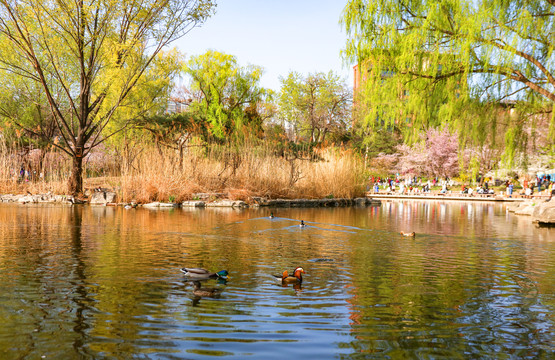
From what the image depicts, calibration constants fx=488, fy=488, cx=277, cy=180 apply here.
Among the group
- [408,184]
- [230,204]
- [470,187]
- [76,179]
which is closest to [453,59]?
[230,204]

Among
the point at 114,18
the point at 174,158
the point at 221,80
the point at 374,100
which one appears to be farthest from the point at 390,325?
the point at 221,80

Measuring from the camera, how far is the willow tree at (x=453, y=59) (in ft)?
36.0

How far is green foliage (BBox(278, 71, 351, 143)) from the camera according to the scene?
58.3 m

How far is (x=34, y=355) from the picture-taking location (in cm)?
373

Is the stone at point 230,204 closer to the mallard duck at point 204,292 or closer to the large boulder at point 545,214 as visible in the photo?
the large boulder at point 545,214

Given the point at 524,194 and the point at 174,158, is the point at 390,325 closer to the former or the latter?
the point at 174,158

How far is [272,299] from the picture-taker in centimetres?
557

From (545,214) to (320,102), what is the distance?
1696 inches

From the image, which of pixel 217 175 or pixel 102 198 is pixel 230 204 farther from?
pixel 102 198

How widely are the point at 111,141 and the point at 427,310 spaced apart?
36156mm

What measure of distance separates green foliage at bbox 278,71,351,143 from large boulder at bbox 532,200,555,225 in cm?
4184

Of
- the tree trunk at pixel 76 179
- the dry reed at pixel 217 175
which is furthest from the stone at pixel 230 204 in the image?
the tree trunk at pixel 76 179

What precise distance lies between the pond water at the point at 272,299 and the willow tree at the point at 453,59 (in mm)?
3294

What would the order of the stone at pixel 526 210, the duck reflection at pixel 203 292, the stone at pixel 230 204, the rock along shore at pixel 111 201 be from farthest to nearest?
the stone at pixel 526 210 → the stone at pixel 230 204 → the rock along shore at pixel 111 201 → the duck reflection at pixel 203 292
